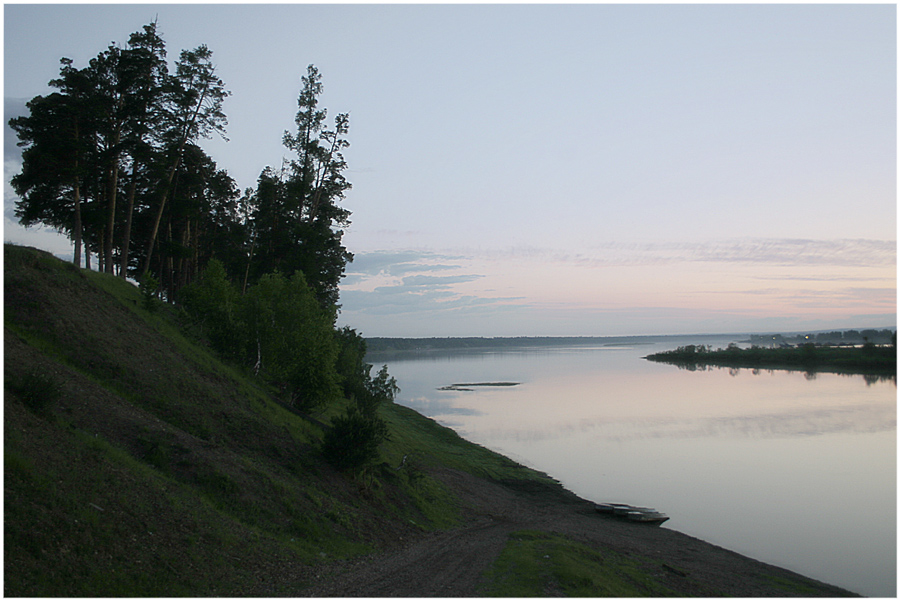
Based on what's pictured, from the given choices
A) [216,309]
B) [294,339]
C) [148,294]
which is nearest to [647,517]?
[294,339]

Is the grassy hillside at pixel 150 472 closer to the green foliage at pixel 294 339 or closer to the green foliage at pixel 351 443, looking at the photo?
the green foliage at pixel 351 443

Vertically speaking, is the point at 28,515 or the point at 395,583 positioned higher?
the point at 28,515

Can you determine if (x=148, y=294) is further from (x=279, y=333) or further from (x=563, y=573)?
(x=563, y=573)

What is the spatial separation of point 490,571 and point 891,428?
4777cm

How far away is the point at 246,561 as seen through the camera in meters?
12.4

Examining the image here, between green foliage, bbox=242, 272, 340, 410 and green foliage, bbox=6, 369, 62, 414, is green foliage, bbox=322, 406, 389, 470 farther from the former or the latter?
green foliage, bbox=6, 369, 62, 414

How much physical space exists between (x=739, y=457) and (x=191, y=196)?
1828 inches

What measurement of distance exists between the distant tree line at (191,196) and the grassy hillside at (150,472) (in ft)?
9.48

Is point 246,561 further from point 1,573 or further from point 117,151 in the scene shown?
point 117,151

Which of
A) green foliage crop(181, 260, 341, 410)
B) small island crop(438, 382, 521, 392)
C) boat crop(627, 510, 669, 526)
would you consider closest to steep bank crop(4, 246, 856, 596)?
boat crop(627, 510, 669, 526)

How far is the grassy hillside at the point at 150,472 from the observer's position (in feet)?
34.0

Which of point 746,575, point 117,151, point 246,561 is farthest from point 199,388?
point 746,575

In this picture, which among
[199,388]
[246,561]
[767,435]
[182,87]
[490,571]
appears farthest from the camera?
[767,435]

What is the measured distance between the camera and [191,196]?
144 ft
